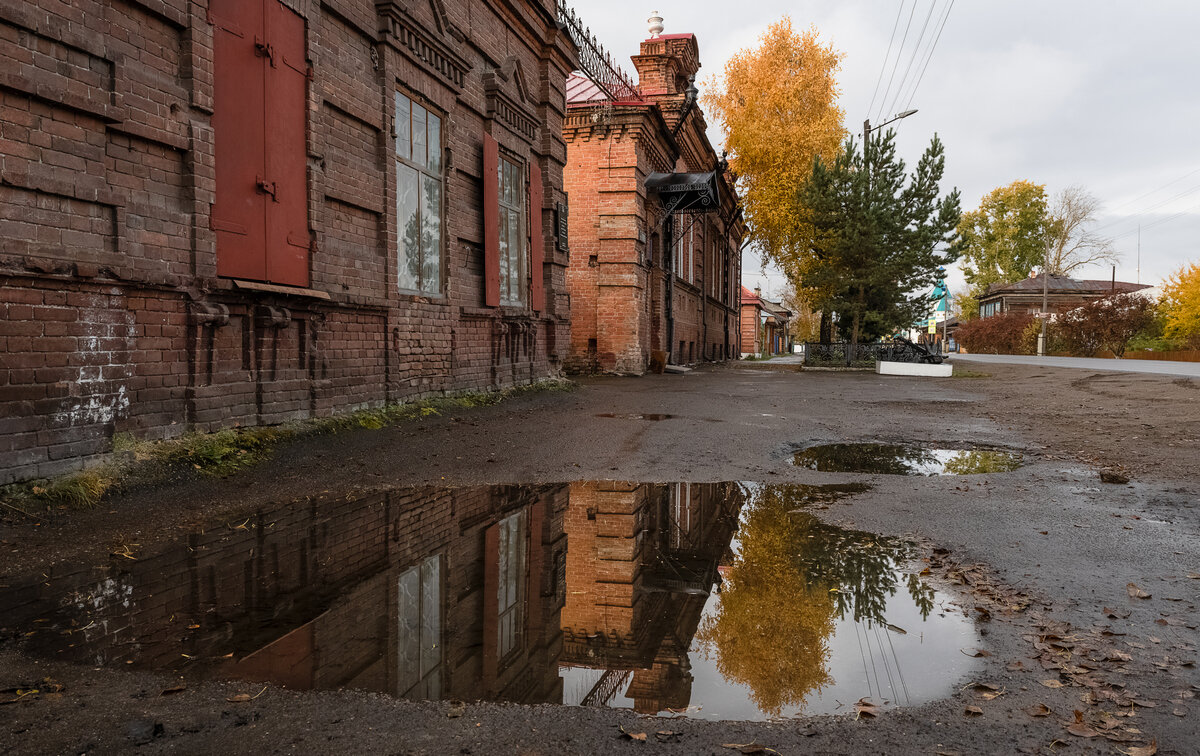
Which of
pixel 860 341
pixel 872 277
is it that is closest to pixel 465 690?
pixel 872 277

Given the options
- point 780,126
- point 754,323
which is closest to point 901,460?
point 780,126

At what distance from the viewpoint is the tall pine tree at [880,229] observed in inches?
998

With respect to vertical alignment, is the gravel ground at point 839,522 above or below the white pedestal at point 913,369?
below

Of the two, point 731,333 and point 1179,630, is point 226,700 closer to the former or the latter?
point 1179,630

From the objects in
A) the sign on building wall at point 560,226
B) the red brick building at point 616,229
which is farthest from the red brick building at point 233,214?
the red brick building at point 616,229

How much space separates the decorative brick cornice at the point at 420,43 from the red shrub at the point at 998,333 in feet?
168

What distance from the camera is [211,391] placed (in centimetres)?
576

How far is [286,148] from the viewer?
268 inches

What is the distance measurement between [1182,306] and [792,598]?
49.5m

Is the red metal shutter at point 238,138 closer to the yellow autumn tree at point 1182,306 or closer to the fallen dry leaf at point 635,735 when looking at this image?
the fallen dry leaf at point 635,735

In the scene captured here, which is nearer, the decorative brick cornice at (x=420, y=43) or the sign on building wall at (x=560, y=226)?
the decorative brick cornice at (x=420, y=43)

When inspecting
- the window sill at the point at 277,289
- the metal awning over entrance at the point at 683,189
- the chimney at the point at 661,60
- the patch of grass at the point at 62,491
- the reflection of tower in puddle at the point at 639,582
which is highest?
the chimney at the point at 661,60

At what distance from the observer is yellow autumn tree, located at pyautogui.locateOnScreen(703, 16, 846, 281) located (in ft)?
98.8

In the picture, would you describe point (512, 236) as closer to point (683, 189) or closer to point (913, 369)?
point (683, 189)
